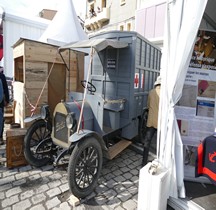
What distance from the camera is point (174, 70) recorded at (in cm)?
220

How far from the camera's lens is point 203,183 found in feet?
9.46

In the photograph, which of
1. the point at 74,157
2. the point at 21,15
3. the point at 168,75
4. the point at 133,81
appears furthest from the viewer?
the point at 21,15

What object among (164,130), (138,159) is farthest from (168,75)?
(138,159)

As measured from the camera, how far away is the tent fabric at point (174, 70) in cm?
207

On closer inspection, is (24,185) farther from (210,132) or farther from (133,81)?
(210,132)

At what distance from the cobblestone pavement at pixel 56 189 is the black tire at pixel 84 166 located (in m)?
0.17

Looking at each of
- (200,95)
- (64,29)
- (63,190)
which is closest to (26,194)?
(63,190)

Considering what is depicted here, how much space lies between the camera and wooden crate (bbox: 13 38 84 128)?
A: 4.23 metres

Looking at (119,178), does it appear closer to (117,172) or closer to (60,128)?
(117,172)

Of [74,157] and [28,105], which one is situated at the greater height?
[28,105]

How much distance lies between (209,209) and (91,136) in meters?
1.78

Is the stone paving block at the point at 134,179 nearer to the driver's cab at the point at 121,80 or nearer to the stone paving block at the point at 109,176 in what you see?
the stone paving block at the point at 109,176

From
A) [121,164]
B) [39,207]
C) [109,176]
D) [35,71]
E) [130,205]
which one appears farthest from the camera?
[35,71]

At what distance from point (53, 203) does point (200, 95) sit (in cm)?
260
